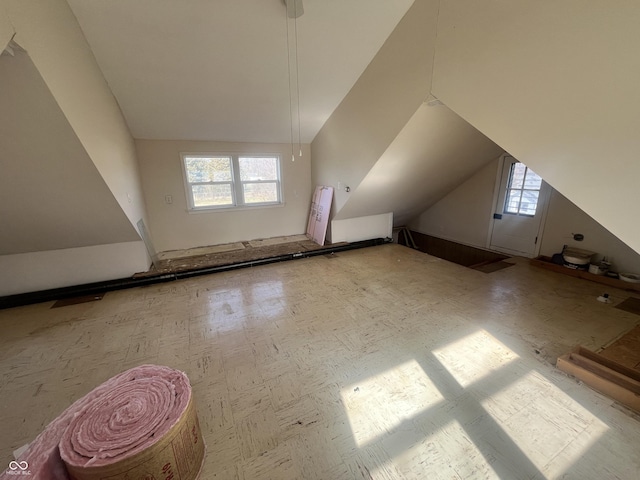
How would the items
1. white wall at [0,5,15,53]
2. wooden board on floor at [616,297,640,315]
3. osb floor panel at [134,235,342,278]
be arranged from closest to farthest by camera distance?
white wall at [0,5,15,53] → wooden board on floor at [616,297,640,315] → osb floor panel at [134,235,342,278]

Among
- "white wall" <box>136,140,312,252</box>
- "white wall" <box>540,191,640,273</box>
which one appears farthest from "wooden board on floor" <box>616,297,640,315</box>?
"white wall" <box>136,140,312,252</box>

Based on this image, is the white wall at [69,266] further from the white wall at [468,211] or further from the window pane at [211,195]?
the white wall at [468,211]

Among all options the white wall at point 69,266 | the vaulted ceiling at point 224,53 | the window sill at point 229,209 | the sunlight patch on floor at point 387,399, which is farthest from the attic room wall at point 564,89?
the white wall at point 69,266

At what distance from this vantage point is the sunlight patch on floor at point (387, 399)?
167 cm

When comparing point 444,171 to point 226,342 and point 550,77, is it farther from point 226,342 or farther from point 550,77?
point 226,342

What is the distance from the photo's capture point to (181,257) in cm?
457

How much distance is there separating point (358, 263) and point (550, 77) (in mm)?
3318

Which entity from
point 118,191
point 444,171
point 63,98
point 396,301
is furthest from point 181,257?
point 444,171

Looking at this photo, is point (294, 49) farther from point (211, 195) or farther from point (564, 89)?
point (211, 195)

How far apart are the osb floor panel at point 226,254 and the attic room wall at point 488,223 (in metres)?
3.17

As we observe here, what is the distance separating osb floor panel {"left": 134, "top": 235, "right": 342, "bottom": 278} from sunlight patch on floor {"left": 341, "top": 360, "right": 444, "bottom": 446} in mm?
3030

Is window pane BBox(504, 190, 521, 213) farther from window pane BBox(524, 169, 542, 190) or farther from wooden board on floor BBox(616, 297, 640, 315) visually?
wooden board on floor BBox(616, 297, 640, 315)

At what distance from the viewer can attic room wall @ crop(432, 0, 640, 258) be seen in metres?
1.52

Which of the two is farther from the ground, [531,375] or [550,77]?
[550,77]
